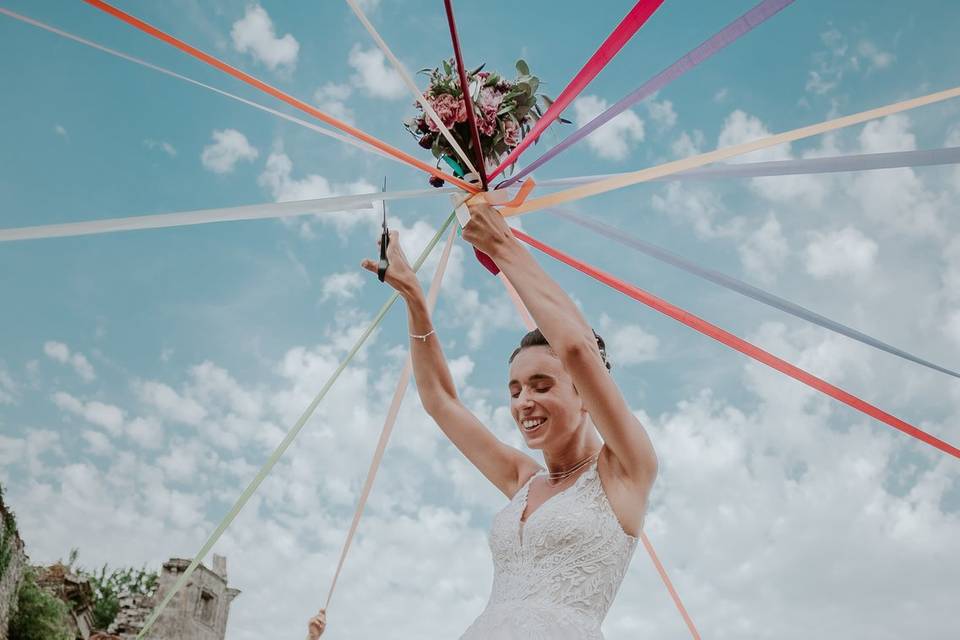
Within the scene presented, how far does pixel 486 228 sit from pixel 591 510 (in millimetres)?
743

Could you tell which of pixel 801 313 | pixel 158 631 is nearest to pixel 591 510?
pixel 801 313

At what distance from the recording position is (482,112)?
334 cm

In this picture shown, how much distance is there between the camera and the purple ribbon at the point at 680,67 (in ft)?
7.42

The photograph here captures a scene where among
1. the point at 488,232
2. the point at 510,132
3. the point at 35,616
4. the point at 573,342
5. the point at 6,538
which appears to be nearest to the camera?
the point at 573,342

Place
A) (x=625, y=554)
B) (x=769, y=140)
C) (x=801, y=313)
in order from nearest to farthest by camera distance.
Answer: (x=625, y=554) < (x=769, y=140) < (x=801, y=313)

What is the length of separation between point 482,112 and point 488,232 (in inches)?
56.3

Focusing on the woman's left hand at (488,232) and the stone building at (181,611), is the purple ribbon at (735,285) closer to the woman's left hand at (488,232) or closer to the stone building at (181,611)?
the woman's left hand at (488,232)

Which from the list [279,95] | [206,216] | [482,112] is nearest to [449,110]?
[482,112]

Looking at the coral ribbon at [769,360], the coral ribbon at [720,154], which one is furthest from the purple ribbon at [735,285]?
the coral ribbon at [720,154]

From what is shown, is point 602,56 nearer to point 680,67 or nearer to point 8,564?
point 680,67

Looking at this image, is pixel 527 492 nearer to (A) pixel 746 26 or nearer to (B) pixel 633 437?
(B) pixel 633 437

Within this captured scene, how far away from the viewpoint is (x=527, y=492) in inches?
90.1

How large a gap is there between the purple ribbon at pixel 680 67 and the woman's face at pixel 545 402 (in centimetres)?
78

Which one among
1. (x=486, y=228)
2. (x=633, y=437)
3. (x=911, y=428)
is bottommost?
(x=633, y=437)
